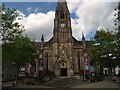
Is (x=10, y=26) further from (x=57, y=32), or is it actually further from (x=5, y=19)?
(x=57, y=32)

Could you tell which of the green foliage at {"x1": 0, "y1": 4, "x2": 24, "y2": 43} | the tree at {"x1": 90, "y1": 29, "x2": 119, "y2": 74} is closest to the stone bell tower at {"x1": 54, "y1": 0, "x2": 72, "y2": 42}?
the tree at {"x1": 90, "y1": 29, "x2": 119, "y2": 74}

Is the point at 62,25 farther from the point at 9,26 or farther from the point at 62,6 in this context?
the point at 9,26

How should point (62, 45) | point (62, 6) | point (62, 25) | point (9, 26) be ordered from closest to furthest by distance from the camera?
1. point (9, 26)
2. point (62, 45)
3. point (62, 25)
4. point (62, 6)

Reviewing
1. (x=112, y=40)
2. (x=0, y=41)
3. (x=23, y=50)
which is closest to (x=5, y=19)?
(x=0, y=41)

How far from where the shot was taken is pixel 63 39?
67250 mm

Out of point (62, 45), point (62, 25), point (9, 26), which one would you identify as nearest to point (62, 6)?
point (62, 25)

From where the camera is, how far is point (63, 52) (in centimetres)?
6612

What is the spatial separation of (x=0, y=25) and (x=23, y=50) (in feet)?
60.5

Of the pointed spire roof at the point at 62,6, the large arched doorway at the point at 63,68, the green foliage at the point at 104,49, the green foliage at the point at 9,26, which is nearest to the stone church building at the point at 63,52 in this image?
the large arched doorway at the point at 63,68

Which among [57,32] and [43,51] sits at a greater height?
[57,32]

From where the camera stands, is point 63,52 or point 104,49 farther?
point 63,52

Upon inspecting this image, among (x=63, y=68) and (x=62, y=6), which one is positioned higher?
(x=62, y=6)

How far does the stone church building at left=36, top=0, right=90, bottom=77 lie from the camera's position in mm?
65188

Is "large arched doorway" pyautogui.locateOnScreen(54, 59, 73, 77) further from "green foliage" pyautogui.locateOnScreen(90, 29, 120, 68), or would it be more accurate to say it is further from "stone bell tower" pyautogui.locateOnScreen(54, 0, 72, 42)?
"green foliage" pyautogui.locateOnScreen(90, 29, 120, 68)
